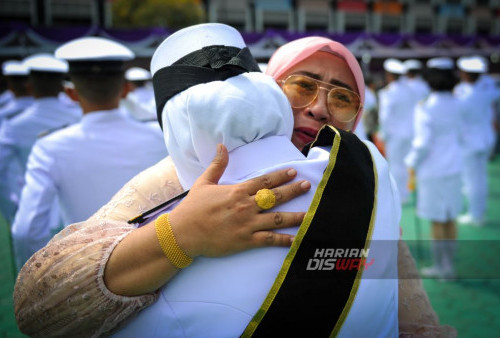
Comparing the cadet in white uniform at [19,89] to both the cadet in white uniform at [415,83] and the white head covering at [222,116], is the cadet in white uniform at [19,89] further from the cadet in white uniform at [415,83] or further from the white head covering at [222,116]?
the cadet in white uniform at [415,83]

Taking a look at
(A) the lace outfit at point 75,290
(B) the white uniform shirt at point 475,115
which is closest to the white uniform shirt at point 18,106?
(A) the lace outfit at point 75,290

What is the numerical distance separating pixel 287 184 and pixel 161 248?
321 mm

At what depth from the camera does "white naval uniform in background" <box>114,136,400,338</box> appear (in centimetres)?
94

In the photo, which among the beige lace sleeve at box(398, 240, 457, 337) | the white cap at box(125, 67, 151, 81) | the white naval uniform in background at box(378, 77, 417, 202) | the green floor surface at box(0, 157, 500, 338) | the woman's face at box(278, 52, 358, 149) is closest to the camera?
the beige lace sleeve at box(398, 240, 457, 337)

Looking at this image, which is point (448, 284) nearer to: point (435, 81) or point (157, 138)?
point (435, 81)

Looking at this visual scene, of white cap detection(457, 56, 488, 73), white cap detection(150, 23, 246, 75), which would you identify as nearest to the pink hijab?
white cap detection(150, 23, 246, 75)

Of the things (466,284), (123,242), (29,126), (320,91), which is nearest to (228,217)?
(123,242)

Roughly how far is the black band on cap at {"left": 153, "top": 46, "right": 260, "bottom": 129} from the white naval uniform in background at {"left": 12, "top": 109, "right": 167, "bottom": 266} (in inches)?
54.6

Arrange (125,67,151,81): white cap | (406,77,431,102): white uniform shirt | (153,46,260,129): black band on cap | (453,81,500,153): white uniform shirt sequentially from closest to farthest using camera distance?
(153,46,260,129): black band on cap → (453,81,500,153): white uniform shirt → (406,77,431,102): white uniform shirt → (125,67,151,81): white cap

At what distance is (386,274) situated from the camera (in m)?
1.08

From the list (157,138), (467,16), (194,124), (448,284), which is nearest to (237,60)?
(194,124)

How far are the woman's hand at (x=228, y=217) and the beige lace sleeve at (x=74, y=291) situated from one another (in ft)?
0.61

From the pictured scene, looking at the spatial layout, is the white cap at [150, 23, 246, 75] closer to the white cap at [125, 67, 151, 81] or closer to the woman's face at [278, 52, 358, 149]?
the woman's face at [278, 52, 358, 149]

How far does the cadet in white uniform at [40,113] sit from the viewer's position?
13.0 feet
